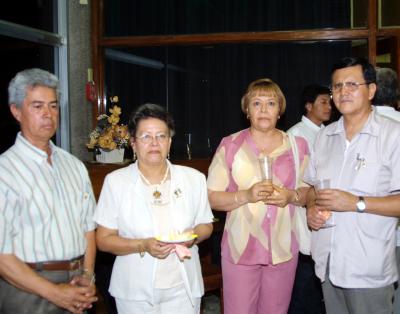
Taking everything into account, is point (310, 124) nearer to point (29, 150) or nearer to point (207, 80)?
point (207, 80)

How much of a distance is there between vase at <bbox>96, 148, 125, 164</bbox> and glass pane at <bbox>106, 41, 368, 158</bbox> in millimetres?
781

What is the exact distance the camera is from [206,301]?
438 centimetres

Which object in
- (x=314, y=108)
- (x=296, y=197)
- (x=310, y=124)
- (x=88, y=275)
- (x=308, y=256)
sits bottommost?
(x=308, y=256)

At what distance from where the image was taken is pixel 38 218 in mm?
2002

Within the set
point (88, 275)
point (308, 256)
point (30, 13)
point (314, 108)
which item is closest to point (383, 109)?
point (308, 256)

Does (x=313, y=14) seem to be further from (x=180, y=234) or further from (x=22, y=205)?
(x=22, y=205)

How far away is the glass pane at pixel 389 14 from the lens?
4.55 metres

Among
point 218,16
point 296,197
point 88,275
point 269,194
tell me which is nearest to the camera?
point 88,275

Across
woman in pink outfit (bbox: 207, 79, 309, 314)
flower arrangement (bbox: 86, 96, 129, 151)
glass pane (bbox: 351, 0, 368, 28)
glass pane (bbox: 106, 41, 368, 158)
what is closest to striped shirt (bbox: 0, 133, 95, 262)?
woman in pink outfit (bbox: 207, 79, 309, 314)

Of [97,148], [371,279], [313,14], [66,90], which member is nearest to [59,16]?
[66,90]

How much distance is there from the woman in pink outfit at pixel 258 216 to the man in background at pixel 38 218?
2.82 feet

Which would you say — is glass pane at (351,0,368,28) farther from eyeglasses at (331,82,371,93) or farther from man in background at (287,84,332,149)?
eyeglasses at (331,82,371,93)

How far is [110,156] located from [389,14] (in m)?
A: 2.83

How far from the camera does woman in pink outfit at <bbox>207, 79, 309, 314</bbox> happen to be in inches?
106
